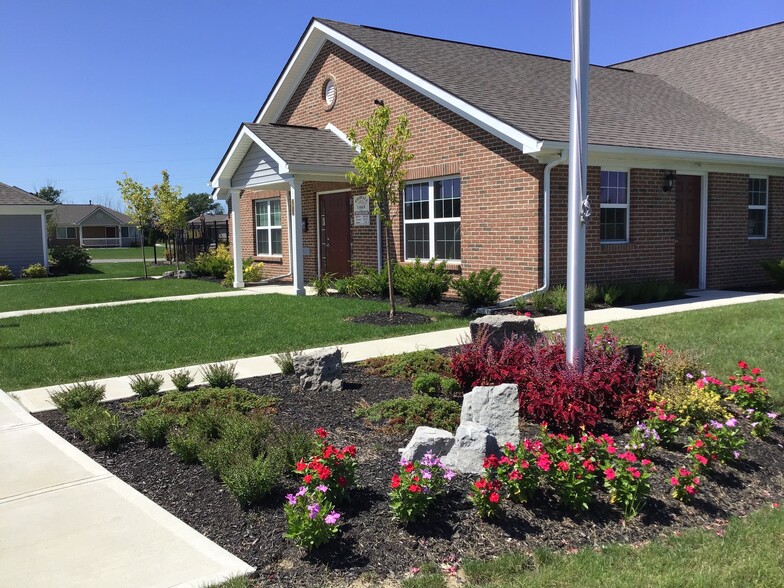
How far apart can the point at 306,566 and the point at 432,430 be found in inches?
58.9

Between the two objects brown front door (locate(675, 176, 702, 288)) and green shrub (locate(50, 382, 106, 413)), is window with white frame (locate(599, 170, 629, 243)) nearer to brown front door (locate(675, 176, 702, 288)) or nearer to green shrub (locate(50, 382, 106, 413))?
brown front door (locate(675, 176, 702, 288))

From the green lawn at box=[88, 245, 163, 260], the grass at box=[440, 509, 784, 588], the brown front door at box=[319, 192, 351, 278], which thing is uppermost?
the brown front door at box=[319, 192, 351, 278]

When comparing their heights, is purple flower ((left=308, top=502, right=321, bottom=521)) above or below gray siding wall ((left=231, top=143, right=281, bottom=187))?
below

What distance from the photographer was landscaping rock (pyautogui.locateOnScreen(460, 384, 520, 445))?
497cm

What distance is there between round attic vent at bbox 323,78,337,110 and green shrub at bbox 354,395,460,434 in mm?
13468

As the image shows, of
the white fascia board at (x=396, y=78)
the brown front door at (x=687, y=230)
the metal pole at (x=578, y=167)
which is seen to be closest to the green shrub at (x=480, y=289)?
the white fascia board at (x=396, y=78)

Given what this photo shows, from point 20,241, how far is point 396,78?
2061cm

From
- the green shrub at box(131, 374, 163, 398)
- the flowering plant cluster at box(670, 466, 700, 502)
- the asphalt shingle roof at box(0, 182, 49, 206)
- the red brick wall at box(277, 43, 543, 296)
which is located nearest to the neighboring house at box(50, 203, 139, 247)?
the asphalt shingle roof at box(0, 182, 49, 206)

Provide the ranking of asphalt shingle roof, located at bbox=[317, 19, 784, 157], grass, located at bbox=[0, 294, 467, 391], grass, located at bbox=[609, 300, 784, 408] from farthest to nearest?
asphalt shingle roof, located at bbox=[317, 19, 784, 157] → grass, located at bbox=[0, 294, 467, 391] → grass, located at bbox=[609, 300, 784, 408]

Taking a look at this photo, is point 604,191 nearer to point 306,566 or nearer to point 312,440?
point 312,440

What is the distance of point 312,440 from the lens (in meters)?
4.88

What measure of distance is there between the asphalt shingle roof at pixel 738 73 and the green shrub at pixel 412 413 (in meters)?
14.9

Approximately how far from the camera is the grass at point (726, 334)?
7344mm

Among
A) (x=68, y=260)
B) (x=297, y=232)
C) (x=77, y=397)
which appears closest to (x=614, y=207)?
(x=297, y=232)
